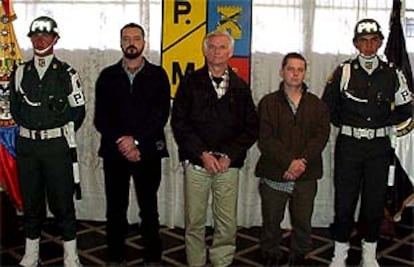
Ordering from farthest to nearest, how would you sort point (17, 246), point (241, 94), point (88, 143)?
point (88, 143) < point (17, 246) < point (241, 94)

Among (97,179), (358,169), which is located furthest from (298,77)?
(97,179)

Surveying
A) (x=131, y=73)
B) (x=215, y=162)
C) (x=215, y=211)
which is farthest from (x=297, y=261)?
(x=131, y=73)

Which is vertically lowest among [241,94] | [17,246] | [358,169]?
[17,246]

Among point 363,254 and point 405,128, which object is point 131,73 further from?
point 405,128

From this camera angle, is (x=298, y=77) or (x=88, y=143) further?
(x=88, y=143)

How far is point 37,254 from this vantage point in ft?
12.1

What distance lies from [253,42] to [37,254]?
82.8 inches

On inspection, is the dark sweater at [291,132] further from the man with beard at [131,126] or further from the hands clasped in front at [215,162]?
the man with beard at [131,126]

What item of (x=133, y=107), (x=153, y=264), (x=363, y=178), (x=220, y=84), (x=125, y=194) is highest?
(x=220, y=84)

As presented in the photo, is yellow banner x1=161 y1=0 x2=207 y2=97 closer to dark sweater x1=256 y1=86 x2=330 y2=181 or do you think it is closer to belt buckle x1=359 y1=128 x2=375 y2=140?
dark sweater x1=256 y1=86 x2=330 y2=181

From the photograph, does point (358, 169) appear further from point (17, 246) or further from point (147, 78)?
point (17, 246)

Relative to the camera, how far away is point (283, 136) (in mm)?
3557

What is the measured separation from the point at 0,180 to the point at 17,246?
0.54 m

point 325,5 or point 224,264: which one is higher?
point 325,5
